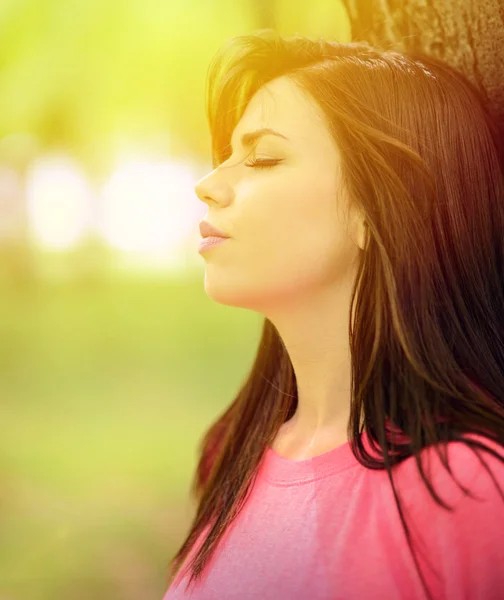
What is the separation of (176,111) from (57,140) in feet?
1.07

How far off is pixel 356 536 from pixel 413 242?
36 cm

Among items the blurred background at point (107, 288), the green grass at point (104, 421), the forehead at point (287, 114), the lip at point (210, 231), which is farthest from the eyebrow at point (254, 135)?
the green grass at point (104, 421)

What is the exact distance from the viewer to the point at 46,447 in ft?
5.40

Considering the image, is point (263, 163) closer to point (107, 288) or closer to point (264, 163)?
point (264, 163)

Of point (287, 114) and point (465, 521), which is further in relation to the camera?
point (287, 114)

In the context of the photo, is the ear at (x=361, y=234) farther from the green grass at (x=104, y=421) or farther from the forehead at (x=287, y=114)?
the green grass at (x=104, y=421)

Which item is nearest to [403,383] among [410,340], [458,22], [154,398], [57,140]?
[410,340]

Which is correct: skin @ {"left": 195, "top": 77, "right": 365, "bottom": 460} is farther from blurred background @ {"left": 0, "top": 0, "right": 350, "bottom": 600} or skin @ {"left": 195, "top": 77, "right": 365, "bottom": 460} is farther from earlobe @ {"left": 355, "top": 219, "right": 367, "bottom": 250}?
blurred background @ {"left": 0, "top": 0, "right": 350, "bottom": 600}

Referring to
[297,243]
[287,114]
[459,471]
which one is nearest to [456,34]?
[287,114]

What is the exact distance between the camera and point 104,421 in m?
1.71

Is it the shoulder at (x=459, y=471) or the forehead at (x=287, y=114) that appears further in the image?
the forehead at (x=287, y=114)

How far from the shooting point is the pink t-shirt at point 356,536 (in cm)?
74

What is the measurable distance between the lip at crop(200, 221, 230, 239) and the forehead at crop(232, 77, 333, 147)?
13 cm

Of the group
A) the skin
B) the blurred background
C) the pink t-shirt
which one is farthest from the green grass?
the skin
